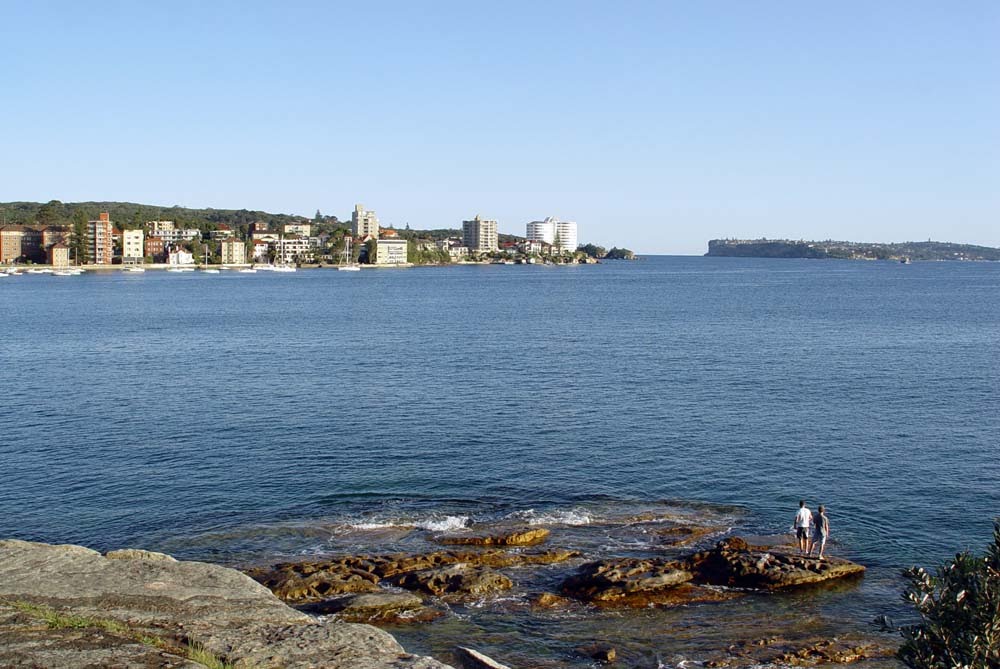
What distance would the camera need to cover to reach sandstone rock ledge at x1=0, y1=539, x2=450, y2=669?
56.6 feet

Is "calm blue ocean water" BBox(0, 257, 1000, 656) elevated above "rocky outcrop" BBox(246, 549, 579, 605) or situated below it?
above

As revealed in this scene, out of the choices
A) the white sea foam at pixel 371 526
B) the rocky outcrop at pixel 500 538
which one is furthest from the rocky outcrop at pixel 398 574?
the white sea foam at pixel 371 526

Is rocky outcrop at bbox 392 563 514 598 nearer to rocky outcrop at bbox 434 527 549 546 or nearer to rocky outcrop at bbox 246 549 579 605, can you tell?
rocky outcrop at bbox 246 549 579 605

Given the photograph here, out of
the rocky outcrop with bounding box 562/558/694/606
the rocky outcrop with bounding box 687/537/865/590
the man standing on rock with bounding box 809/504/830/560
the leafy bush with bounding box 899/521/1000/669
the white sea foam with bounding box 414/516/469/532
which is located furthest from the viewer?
the white sea foam with bounding box 414/516/469/532

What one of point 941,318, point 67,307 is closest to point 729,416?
point 941,318

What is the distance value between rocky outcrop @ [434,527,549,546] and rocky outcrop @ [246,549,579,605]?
4.50 ft

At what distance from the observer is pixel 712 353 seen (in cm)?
8188

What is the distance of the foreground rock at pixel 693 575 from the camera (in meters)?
27.5

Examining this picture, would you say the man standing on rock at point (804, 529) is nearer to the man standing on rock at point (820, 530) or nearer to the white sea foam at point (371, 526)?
the man standing on rock at point (820, 530)

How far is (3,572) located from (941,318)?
4605 inches

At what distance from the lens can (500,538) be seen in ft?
107

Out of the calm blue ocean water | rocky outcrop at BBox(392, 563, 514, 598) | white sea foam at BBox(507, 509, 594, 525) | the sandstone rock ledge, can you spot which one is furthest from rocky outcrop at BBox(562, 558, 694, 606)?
the sandstone rock ledge

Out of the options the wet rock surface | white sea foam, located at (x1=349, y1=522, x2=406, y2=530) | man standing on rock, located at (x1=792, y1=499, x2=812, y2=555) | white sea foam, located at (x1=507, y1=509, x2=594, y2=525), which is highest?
man standing on rock, located at (x1=792, y1=499, x2=812, y2=555)

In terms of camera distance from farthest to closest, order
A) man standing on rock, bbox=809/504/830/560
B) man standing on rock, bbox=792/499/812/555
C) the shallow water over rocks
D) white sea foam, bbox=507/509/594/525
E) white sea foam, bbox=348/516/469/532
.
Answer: white sea foam, bbox=507/509/594/525
white sea foam, bbox=348/516/469/532
man standing on rock, bbox=792/499/812/555
man standing on rock, bbox=809/504/830/560
the shallow water over rocks
